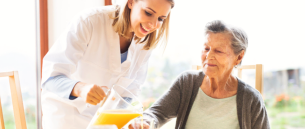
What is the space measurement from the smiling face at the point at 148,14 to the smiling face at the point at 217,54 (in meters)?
0.33

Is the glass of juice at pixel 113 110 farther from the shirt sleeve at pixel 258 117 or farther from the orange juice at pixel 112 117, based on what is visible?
the shirt sleeve at pixel 258 117

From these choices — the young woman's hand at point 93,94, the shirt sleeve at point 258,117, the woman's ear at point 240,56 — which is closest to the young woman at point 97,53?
the young woman's hand at point 93,94

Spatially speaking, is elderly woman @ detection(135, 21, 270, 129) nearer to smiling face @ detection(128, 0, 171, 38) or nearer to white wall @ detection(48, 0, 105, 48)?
smiling face @ detection(128, 0, 171, 38)

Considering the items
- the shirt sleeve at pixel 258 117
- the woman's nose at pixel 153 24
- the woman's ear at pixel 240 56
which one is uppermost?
the woman's nose at pixel 153 24

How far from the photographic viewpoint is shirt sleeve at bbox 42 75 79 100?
98 centimetres

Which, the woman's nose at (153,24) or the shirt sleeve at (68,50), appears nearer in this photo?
the shirt sleeve at (68,50)

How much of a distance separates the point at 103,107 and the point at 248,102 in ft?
2.93

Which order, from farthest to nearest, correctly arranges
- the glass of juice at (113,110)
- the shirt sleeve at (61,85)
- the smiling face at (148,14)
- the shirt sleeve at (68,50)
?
the smiling face at (148,14)
the shirt sleeve at (68,50)
the shirt sleeve at (61,85)
the glass of juice at (113,110)

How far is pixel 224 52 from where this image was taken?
4.60ft

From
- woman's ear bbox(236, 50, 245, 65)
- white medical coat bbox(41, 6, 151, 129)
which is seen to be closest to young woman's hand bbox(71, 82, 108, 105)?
white medical coat bbox(41, 6, 151, 129)

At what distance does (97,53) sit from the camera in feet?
4.44

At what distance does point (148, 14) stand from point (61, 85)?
0.49 m

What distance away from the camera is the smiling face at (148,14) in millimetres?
1187

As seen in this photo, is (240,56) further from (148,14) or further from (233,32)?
(148,14)
